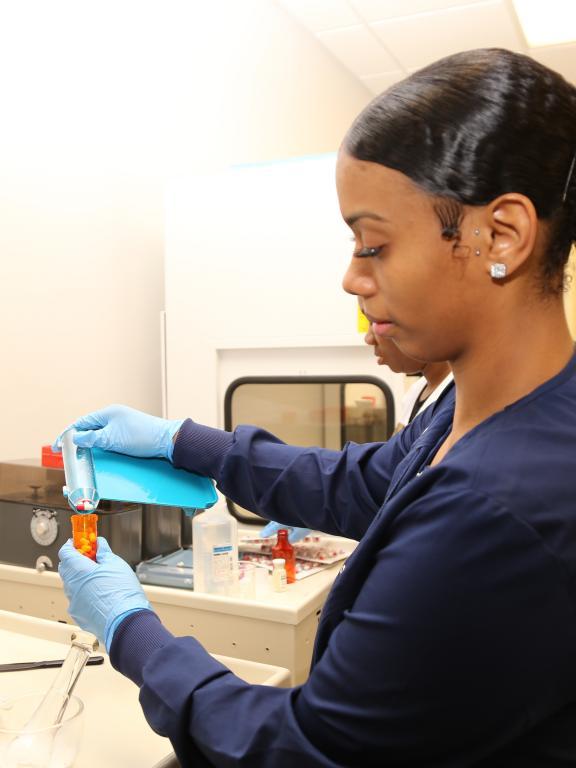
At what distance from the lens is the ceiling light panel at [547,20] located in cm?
324

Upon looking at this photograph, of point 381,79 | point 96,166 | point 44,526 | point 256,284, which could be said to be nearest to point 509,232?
point 44,526

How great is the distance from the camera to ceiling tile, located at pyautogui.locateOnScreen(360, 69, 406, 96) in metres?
4.11

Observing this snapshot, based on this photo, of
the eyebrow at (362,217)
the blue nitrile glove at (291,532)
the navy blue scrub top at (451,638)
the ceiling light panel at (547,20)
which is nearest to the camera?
the navy blue scrub top at (451,638)

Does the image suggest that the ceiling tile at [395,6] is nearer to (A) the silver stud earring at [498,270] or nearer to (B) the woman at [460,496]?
(B) the woman at [460,496]

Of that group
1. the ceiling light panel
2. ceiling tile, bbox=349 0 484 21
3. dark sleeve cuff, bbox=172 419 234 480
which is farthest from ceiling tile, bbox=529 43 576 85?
dark sleeve cuff, bbox=172 419 234 480

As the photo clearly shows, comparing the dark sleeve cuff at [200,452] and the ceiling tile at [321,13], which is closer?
the dark sleeve cuff at [200,452]

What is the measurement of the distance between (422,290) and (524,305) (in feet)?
0.37

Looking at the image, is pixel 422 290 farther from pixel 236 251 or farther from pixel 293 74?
pixel 293 74

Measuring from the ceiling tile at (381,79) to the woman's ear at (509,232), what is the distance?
3651 mm

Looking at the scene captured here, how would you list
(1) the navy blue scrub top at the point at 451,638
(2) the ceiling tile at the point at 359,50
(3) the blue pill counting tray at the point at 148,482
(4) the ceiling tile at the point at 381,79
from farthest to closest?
(4) the ceiling tile at the point at 381,79, (2) the ceiling tile at the point at 359,50, (3) the blue pill counting tray at the point at 148,482, (1) the navy blue scrub top at the point at 451,638

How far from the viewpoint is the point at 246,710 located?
0.83 metres

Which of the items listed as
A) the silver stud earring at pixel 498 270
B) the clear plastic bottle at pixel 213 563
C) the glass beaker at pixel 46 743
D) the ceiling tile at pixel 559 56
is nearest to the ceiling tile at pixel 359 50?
the ceiling tile at pixel 559 56

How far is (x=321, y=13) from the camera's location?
3.41 metres

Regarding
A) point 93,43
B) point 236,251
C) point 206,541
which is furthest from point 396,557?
point 93,43
